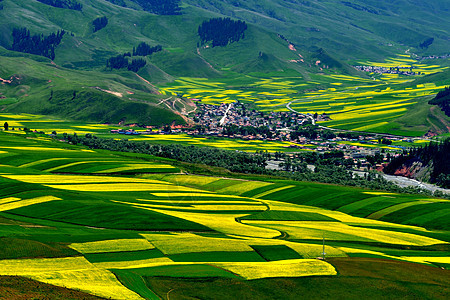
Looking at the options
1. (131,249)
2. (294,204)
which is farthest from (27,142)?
(131,249)

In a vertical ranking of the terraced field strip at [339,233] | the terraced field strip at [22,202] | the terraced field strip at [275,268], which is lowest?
the terraced field strip at [22,202]

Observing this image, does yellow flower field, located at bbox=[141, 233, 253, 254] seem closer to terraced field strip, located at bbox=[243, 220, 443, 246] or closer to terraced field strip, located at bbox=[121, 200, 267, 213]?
terraced field strip, located at bbox=[243, 220, 443, 246]

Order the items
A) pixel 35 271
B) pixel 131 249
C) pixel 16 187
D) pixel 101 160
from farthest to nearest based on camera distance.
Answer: pixel 101 160
pixel 16 187
pixel 131 249
pixel 35 271

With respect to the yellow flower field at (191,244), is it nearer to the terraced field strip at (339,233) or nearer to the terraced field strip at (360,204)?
the terraced field strip at (339,233)

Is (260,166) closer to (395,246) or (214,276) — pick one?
(395,246)

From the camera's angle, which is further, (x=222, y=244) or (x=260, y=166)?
(x=260, y=166)

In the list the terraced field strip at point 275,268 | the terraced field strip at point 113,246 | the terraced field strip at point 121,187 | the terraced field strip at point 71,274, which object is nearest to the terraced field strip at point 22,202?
the terraced field strip at point 121,187

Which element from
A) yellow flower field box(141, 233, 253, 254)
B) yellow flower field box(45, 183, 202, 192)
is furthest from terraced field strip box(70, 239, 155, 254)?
yellow flower field box(45, 183, 202, 192)

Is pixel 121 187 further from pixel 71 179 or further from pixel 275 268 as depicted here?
pixel 275 268
